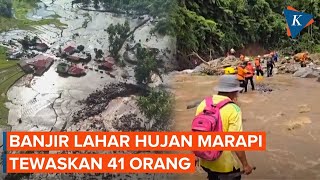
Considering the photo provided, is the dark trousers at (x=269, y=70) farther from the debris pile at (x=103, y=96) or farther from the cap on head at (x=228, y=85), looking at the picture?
the cap on head at (x=228, y=85)

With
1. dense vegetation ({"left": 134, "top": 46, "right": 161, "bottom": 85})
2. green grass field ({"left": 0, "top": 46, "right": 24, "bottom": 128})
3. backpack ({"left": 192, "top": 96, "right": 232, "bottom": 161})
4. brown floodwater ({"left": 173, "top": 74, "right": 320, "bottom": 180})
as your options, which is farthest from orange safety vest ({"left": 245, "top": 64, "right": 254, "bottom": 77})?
backpack ({"left": 192, "top": 96, "right": 232, "bottom": 161})

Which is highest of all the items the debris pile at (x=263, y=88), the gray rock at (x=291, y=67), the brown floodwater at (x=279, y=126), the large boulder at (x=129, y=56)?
the large boulder at (x=129, y=56)

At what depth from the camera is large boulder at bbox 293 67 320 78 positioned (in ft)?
19.4

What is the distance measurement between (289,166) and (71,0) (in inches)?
58.4

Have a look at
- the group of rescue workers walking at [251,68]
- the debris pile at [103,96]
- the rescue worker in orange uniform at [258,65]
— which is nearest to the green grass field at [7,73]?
the debris pile at [103,96]

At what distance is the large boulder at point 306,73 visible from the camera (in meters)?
5.92

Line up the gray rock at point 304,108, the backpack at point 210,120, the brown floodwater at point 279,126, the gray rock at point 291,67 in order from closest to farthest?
the backpack at point 210,120 → the brown floodwater at point 279,126 → the gray rock at point 304,108 → the gray rock at point 291,67

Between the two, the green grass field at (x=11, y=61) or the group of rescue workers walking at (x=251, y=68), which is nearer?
the green grass field at (x=11, y=61)

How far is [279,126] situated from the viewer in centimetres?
303

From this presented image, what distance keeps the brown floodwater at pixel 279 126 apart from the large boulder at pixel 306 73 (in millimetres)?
1796

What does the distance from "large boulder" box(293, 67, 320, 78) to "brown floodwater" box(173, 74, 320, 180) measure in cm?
180

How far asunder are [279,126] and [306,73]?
333 centimetres

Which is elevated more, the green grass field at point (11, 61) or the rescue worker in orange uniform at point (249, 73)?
the green grass field at point (11, 61)

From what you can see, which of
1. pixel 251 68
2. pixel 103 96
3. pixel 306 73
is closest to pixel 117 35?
pixel 103 96
